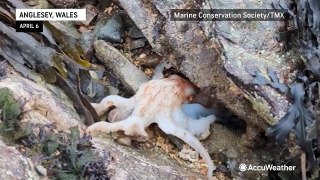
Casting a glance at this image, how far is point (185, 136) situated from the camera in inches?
76.0

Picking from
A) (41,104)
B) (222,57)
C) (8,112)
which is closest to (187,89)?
(222,57)

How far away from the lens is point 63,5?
2197 mm

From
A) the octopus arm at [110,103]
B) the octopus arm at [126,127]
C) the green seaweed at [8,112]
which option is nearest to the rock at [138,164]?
the octopus arm at [126,127]

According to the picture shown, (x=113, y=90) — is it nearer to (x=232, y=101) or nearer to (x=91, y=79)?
(x=91, y=79)

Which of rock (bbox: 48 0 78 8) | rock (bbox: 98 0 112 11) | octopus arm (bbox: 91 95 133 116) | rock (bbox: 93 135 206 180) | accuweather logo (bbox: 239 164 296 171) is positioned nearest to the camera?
rock (bbox: 93 135 206 180)

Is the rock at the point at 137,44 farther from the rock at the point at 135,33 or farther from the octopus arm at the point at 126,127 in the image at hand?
the octopus arm at the point at 126,127

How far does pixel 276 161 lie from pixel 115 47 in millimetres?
835

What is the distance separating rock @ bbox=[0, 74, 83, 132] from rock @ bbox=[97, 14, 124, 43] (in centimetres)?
41

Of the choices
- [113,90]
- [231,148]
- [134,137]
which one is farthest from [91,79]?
[231,148]

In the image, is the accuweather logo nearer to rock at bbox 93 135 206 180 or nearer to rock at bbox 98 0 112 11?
rock at bbox 93 135 206 180

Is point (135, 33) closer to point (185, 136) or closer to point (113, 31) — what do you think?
point (113, 31)

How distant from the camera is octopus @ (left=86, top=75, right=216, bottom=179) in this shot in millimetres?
1892

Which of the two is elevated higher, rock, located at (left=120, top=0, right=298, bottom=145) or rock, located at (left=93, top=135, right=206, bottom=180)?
rock, located at (left=120, top=0, right=298, bottom=145)

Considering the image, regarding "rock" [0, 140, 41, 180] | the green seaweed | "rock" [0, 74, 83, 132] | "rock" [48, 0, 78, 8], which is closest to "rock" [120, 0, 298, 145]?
"rock" [48, 0, 78, 8]
